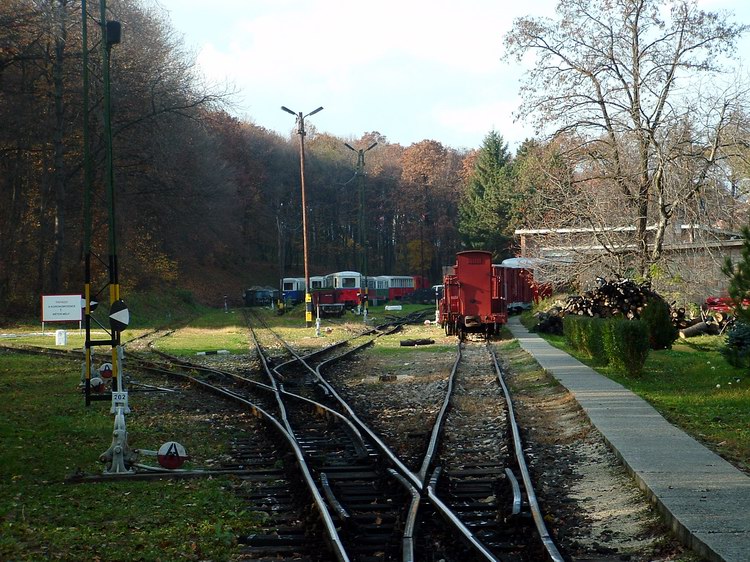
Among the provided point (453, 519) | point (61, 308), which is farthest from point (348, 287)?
point (453, 519)

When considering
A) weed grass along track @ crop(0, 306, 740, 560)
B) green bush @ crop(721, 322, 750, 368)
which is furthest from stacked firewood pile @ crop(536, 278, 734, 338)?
weed grass along track @ crop(0, 306, 740, 560)

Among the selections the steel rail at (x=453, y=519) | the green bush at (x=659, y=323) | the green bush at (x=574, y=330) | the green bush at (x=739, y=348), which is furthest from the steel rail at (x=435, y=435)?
the green bush at (x=659, y=323)

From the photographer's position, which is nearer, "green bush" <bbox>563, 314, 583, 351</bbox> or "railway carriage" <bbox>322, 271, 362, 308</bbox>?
"green bush" <bbox>563, 314, 583, 351</bbox>

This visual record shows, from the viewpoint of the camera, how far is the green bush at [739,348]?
16.3m

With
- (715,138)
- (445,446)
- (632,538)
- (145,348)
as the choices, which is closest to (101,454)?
(445,446)

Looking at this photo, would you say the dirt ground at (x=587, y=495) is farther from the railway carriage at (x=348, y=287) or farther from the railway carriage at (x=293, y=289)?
the railway carriage at (x=293, y=289)

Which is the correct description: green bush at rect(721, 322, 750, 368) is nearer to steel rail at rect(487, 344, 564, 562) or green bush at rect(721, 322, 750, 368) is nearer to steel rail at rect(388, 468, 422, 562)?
steel rail at rect(487, 344, 564, 562)

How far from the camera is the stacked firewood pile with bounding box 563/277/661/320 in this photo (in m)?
25.9

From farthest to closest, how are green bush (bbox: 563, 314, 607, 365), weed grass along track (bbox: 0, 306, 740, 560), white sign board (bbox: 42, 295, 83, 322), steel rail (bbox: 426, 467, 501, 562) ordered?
white sign board (bbox: 42, 295, 83, 322) < green bush (bbox: 563, 314, 607, 365) < weed grass along track (bbox: 0, 306, 740, 560) < steel rail (bbox: 426, 467, 501, 562)

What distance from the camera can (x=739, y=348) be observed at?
16.6 meters

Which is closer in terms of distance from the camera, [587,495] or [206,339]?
[587,495]

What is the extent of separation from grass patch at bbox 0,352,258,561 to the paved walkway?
11.8 feet

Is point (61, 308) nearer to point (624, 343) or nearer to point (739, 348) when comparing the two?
point (624, 343)

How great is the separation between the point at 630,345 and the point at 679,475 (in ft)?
30.8
